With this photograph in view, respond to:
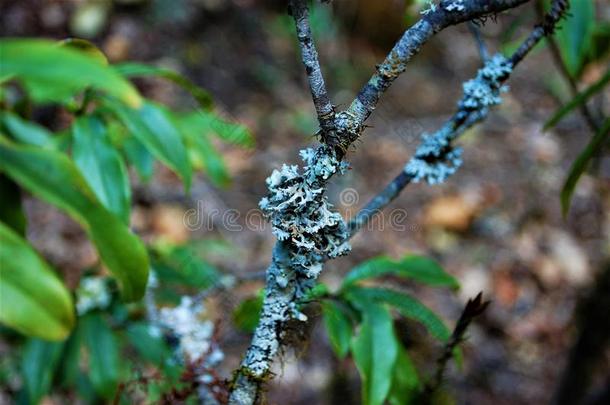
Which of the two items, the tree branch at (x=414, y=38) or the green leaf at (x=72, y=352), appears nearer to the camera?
the tree branch at (x=414, y=38)

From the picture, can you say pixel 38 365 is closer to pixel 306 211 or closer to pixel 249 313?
pixel 249 313

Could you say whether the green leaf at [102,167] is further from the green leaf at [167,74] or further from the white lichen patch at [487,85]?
the white lichen patch at [487,85]

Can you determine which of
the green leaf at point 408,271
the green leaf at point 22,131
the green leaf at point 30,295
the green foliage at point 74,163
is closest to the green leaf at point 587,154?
the green leaf at point 408,271

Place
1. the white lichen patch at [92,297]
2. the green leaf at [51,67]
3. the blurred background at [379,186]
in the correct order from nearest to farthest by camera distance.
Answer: the green leaf at [51,67]
the white lichen patch at [92,297]
the blurred background at [379,186]

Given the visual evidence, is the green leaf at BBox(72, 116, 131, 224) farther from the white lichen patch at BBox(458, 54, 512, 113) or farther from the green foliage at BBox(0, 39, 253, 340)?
the white lichen patch at BBox(458, 54, 512, 113)

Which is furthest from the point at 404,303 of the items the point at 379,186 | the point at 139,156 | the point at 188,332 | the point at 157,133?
the point at 379,186

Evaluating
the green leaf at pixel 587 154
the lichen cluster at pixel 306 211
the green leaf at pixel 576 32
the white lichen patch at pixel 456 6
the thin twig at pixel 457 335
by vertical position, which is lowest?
the thin twig at pixel 457 335
